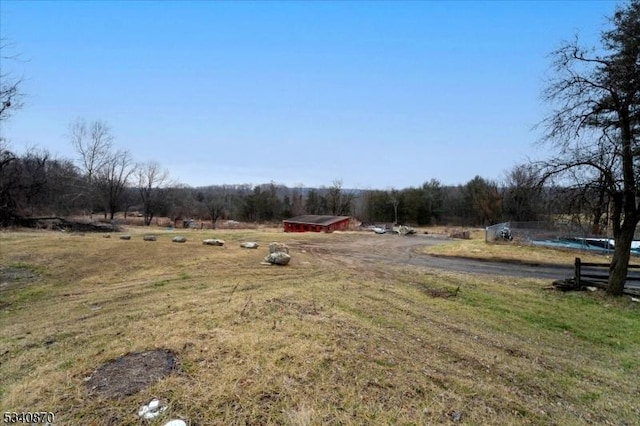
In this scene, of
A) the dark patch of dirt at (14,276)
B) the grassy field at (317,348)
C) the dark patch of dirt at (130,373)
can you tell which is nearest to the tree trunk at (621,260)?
the grassy field at (317,348)

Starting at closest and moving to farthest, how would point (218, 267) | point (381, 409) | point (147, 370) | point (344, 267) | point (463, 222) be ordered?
1. point (381, 409)
2. point (147, 370)
3. point (218, 267)
4. point (344, 267)
5. point (463, 222)

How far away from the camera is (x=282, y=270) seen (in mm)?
12914

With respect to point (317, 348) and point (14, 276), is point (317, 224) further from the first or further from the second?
point (317, 348)

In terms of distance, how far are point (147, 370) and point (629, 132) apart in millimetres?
13326

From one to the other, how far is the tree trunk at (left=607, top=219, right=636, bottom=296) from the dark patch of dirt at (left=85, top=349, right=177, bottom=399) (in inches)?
518

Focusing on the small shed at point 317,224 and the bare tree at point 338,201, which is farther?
the bare tree at point 338,201

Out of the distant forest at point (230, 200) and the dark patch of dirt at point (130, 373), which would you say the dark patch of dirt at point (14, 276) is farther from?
the distant forest at point (230, 200)

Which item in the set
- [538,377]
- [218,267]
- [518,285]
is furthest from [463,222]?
[538,377]

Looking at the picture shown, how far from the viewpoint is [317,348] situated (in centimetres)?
531

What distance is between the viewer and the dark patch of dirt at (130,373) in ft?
13.6

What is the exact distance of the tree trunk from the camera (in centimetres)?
1136

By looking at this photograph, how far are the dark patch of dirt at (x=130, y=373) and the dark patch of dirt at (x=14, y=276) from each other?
7.59 metres

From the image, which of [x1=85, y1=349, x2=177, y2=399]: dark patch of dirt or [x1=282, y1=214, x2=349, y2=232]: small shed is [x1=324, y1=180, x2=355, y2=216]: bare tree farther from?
[x1=85, y1=349, x2=177, y2=399]: dark patch of dirt

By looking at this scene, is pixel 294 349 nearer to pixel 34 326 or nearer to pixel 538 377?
pixel 538 377
